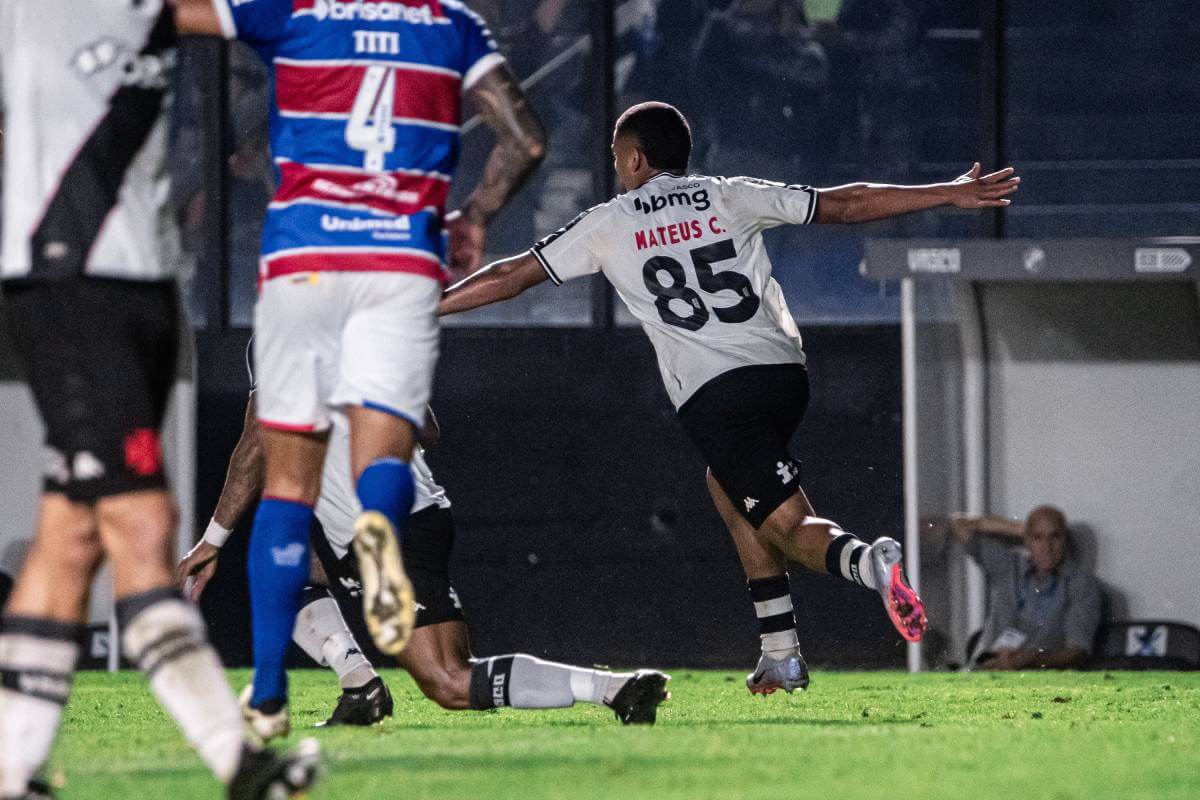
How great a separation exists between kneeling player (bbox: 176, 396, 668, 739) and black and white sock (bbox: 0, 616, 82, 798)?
139 centimetres

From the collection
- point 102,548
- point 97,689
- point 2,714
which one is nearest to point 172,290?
point 102,548

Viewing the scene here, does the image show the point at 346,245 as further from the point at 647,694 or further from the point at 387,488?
the point at 647,694

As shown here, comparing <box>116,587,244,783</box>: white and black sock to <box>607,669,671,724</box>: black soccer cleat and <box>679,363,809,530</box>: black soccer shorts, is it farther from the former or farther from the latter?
<box>679,363,809,530</box>: black soccer shorts

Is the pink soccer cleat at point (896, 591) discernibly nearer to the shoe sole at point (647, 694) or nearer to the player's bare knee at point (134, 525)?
the shoe sole at point (647, 694)

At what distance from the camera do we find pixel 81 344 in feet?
12.0

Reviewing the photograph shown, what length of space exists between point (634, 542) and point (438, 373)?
1442 millimetres

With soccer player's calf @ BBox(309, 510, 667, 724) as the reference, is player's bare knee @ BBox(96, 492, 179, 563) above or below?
above

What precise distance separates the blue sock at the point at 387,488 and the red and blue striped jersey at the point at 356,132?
45 centimetres

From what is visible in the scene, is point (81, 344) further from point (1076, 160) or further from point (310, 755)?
point (1076, 160)

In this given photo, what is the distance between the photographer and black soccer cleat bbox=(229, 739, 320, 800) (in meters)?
3.46

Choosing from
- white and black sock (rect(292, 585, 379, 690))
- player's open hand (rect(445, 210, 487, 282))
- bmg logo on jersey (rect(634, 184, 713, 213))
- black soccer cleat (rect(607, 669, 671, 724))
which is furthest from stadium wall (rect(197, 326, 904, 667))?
player's open hand (rect(445, 210, 487, 282))

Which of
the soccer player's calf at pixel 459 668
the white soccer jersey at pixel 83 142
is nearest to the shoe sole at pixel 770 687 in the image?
the soccer player's calf at pixel 459 668

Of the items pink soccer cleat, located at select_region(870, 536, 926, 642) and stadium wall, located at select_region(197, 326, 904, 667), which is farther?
stadium wall, located at select_region(197, 326, 904, 667)

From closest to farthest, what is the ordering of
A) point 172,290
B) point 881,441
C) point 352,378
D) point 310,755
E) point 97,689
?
point 310,755, point 172,290, point 352,378, point 97,689, point 881,441
